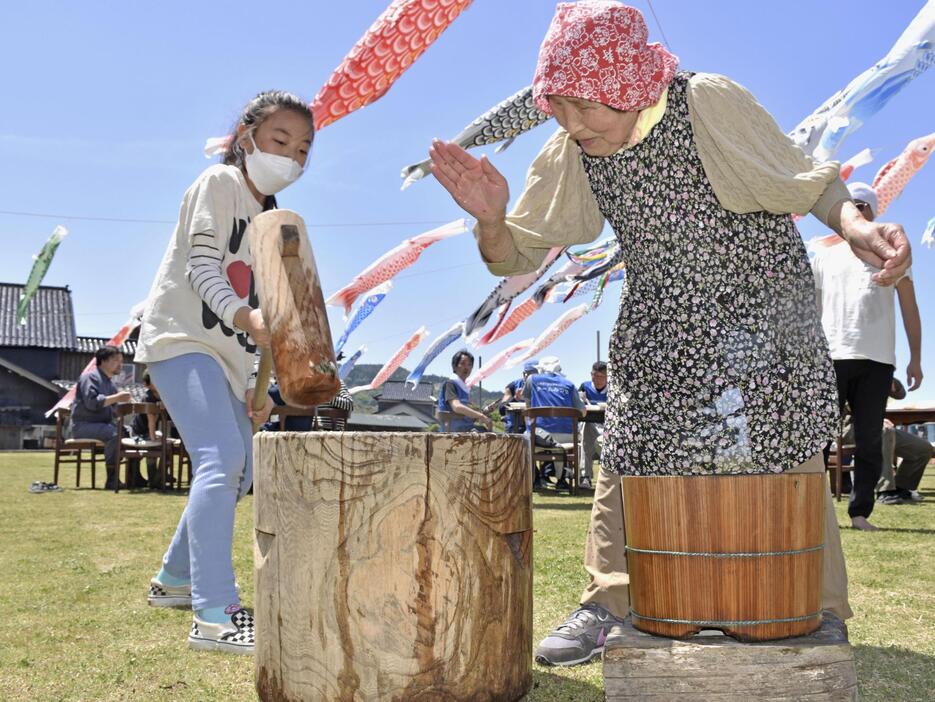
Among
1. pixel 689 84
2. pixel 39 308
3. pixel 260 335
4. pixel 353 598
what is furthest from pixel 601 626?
pixel 39 308

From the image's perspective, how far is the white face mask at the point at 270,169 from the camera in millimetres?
2617

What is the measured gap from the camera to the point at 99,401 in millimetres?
9352

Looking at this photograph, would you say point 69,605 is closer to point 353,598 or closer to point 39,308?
point 353,598

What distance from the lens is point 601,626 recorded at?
7.55 feet

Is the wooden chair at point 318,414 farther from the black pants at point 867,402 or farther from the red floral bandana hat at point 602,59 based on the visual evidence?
the red floral bandana hat at point 602,59

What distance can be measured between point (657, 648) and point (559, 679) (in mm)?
665

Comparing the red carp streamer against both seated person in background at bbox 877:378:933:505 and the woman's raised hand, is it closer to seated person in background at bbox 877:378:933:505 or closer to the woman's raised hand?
seated person in background at bbox 877:378:933:505

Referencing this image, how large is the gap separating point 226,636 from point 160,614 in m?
0.65

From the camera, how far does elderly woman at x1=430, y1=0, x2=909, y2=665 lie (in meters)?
1.77

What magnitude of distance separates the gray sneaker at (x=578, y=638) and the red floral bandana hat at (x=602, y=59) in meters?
1.39

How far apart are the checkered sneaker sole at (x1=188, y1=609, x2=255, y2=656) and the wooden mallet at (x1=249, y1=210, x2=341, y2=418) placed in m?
0.83

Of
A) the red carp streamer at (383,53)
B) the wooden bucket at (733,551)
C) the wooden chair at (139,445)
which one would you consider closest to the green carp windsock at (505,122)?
the red carp streamer at (383,53)

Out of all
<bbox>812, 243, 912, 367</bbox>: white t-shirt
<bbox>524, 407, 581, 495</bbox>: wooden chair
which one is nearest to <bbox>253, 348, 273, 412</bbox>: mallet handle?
<bbox>812, 243, 912, 367</bbox>: white t-shirt

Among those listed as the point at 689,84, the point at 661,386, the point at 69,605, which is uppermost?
the point at 689,84
